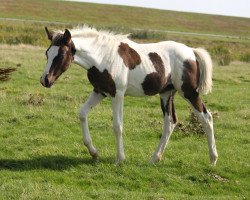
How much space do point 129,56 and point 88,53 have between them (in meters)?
0.79

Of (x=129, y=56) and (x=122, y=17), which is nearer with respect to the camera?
(x=129, y=56)

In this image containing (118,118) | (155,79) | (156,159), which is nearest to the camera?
(118,118)

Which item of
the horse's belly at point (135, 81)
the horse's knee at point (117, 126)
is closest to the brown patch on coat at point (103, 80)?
the horse's belly at point (135, 81)

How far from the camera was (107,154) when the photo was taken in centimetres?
930

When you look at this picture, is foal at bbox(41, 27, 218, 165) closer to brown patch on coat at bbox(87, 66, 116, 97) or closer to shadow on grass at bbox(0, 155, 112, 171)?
brown patch on coat at bbox(87, 66, 116, 97)

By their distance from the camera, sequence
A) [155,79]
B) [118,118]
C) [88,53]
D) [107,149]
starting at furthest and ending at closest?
[107,149] → [155,79] → [118,118] → [88,53]

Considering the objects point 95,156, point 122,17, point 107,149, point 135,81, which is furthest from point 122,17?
point 135,81

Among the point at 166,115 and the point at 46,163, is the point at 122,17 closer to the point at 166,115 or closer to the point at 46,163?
the point at 166,115

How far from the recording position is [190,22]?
96.9 metres

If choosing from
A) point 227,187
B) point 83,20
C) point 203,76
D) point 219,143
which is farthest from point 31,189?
point 83,20

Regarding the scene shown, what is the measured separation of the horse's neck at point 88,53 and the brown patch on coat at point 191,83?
5.13 feet

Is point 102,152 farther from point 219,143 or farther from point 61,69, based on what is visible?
point 219,143

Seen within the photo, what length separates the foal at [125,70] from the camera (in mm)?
7859

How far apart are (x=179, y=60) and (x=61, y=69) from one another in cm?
237
